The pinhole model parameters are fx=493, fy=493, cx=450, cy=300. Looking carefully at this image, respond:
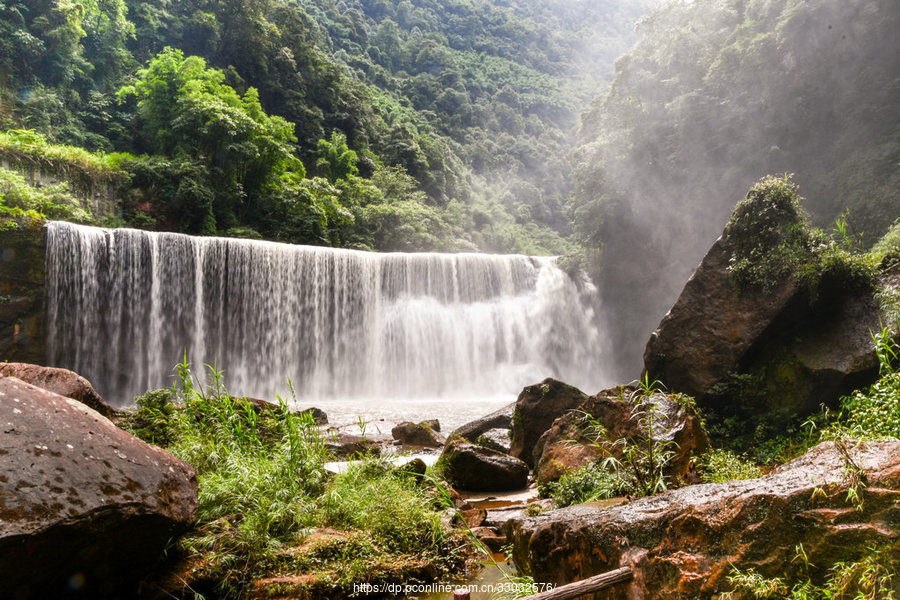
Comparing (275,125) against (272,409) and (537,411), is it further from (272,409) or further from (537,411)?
(537,411)

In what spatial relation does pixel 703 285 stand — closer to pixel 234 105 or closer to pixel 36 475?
pixel 36 475

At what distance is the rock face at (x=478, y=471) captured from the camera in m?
6.72

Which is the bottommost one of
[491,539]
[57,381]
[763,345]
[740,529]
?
[491,539]

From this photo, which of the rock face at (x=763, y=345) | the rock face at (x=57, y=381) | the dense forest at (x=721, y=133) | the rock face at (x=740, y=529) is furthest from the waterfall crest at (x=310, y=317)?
the rock face at (x=740, y=529)

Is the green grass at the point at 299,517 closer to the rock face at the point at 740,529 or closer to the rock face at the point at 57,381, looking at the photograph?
the rock face at the point at 57,381

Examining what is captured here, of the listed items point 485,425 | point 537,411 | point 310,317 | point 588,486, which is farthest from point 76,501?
point 310,317

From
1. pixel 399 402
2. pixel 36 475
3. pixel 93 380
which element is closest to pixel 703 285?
pixel 36 475

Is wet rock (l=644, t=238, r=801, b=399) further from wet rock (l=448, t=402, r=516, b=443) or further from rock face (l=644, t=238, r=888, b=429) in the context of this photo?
wet rock (l=448, t=402, r=516, b=443)

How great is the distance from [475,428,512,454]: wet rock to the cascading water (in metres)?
6.89

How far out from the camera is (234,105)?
2298 cm

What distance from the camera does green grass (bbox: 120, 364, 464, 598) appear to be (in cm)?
327

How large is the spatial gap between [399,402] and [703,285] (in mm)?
10145

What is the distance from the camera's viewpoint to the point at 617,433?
5938mm

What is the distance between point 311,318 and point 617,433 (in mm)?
12507
